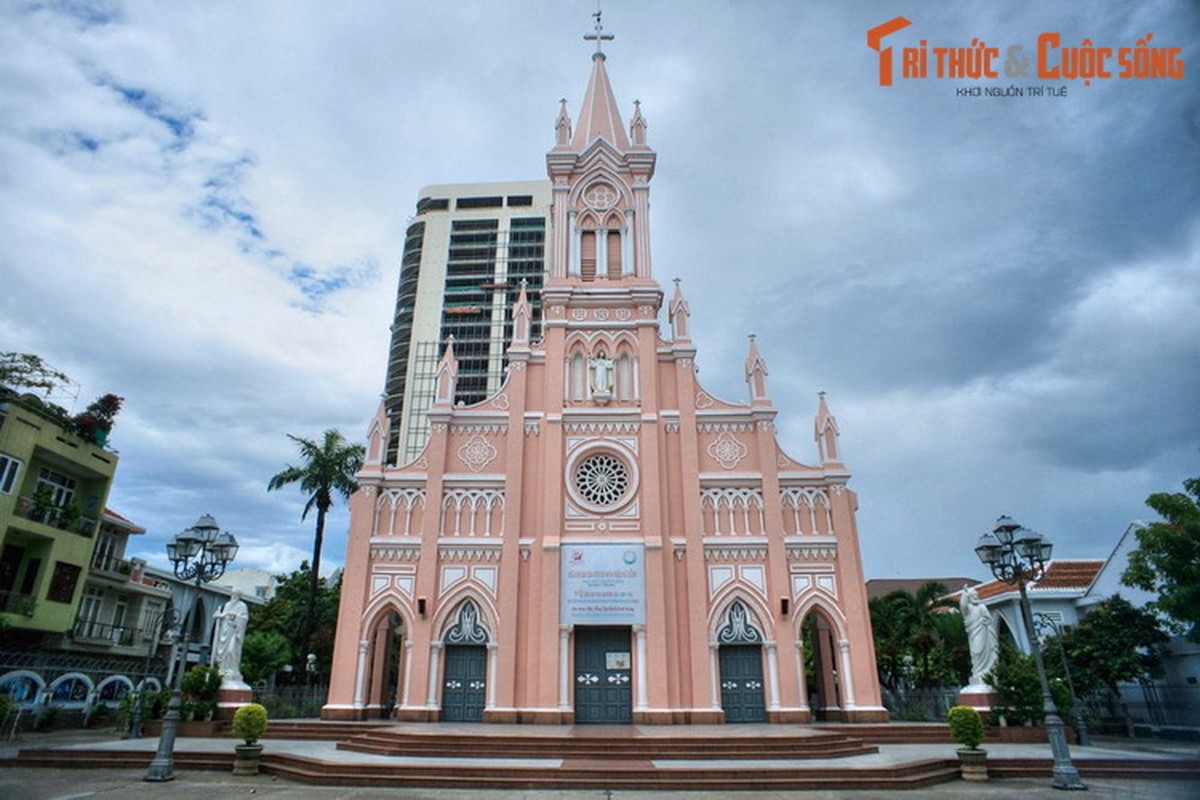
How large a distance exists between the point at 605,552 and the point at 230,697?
37.1 ft

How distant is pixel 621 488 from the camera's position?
72.0 ft

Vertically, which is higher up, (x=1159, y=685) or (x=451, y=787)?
(x=1159, y=685)

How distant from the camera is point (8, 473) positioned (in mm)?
21672

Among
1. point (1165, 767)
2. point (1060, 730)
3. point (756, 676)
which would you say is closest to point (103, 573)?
point (756, 676)

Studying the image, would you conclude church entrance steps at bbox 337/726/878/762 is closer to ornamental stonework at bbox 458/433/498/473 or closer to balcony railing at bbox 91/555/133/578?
ornamental stonework at bbox 458/433/498/473

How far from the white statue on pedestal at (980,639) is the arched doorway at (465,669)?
13.9 meters

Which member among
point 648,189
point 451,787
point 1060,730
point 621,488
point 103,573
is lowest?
point 451,787

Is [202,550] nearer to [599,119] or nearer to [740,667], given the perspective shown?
[740,667]

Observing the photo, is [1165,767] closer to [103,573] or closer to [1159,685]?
[1159,685]

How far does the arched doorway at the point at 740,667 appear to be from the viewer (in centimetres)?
1981

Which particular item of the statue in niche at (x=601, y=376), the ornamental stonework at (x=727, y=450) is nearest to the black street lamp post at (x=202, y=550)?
the statue in niche at (x=601, y=376)

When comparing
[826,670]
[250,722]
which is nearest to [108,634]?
[250,722]

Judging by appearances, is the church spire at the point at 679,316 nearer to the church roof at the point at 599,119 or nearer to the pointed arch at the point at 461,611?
the church roof at the point at 599,119

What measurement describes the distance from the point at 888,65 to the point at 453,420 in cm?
1619
